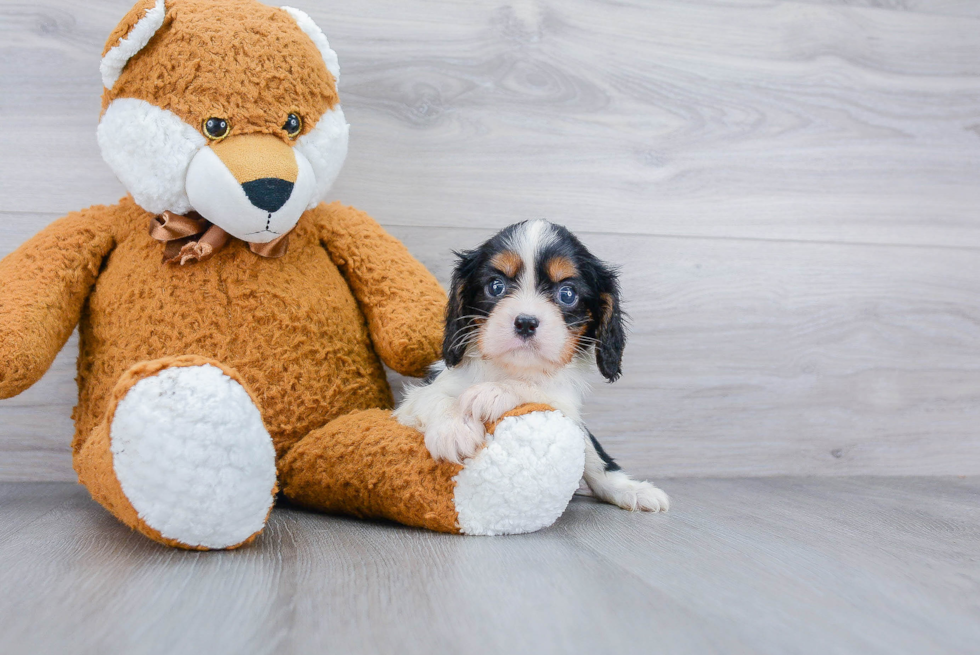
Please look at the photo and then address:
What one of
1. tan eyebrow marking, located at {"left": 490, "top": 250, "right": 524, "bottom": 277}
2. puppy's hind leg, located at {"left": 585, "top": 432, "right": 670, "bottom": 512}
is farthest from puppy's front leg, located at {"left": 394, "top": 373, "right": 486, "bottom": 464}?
puppy's hind leg, located at {"left": 585, "top": 432, "right": 670, "bottom": 512}

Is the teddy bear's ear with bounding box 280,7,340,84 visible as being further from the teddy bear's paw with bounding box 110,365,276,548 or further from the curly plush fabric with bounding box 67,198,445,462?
the teddy bear's paw with bounding box 110,365,276,548

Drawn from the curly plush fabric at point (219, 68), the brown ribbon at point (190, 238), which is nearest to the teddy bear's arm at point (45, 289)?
the brown ribbon at point (190, 238)

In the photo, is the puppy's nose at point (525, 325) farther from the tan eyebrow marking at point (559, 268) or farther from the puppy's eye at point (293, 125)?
the puppy's eye at point (293, 125)

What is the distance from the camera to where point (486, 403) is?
1.27 metres

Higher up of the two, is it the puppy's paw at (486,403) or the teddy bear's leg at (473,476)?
the puppy's paw at (486,403)

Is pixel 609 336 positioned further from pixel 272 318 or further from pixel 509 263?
pixel 272 318

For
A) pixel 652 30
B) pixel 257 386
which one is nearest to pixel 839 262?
pixel 652 30

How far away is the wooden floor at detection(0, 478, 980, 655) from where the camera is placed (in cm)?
85

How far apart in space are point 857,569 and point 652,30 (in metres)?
1.39

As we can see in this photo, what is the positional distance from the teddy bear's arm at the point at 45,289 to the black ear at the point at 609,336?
961mm

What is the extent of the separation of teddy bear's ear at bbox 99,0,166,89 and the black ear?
922 millimetres

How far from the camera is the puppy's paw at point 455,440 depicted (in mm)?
1240

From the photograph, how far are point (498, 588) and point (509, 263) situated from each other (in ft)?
1.97

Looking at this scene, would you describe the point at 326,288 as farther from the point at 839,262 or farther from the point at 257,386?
the point at 839,262
